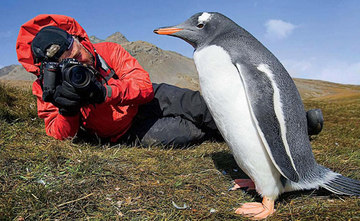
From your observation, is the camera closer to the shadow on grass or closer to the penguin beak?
the penguin beak

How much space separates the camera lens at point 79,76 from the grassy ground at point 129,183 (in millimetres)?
603

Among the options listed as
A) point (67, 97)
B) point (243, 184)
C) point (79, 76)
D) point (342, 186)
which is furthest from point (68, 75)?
point (342, 186)

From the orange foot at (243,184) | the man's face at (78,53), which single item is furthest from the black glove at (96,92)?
the orange foot at (243,184)

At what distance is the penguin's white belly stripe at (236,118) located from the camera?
5.24ft

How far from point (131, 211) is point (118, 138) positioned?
1.28 m

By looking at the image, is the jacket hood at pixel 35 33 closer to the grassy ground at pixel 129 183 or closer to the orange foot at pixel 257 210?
the grassy ground at pixel 129 183

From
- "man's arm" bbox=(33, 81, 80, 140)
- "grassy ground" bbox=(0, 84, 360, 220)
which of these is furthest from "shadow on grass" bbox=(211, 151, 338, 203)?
"man's arm" bbox=(33, 81, 80, 140)

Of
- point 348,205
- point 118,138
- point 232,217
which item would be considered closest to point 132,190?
point 232,217

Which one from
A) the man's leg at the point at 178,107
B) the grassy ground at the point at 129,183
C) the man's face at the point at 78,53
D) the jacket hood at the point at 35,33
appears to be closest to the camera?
the grassy ground at the point at 129,183

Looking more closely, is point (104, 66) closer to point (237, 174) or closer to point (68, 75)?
point (68, 75)

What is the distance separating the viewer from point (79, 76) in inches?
74.4

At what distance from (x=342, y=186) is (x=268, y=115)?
71cm

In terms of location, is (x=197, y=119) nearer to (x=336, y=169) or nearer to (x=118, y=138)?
(x=118, y=138)

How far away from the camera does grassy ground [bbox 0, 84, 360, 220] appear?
1.52 metres
